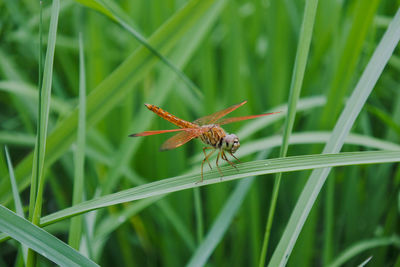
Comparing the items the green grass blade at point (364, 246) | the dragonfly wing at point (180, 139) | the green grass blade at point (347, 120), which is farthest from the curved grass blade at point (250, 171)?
the green grass blade at point (364, 246)

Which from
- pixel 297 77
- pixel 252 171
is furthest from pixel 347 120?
pixel 252 171

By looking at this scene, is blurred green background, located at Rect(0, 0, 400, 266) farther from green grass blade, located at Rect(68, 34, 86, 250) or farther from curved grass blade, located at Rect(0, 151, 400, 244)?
curved grass blade, located at Rect(0, 151, 400, 244)

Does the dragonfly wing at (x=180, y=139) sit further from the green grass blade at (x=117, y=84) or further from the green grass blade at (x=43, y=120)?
the green grass blade at (x=43, y=120)

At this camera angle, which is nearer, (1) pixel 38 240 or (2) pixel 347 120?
(1) pixel 38 240

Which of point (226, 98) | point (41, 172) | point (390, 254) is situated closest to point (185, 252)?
point (226, 98)

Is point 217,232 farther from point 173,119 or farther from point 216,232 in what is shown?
point 173,119

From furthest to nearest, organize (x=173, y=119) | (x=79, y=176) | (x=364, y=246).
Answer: (x=173, y=119) < (x=364, y=246) < (x=79, y=176)

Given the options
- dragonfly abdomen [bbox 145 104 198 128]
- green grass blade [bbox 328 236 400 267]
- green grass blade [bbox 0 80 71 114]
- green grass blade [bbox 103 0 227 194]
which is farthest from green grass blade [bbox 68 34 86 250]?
green grass blade [bbox 328 236 400 267]

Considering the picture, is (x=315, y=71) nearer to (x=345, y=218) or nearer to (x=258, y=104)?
(x=258, y=104)
